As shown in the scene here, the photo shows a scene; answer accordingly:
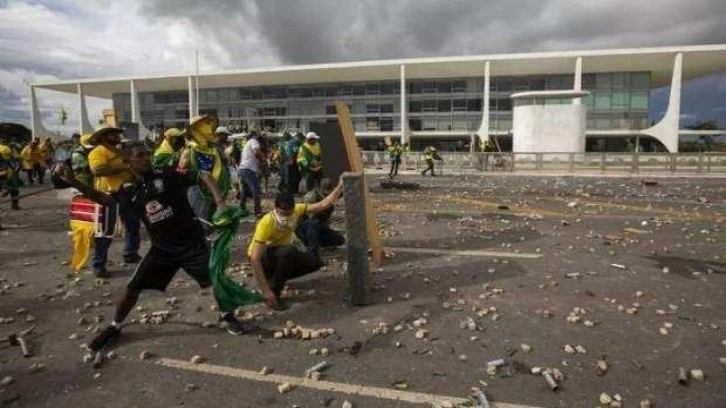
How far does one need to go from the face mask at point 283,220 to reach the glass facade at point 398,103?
5187cm

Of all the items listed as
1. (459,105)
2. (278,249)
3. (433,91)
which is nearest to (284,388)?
(278,249)

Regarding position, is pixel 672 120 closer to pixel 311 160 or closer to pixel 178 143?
pixel 311 160

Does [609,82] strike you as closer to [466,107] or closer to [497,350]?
[466,107]

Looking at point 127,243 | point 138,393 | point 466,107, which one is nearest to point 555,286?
point 138,393

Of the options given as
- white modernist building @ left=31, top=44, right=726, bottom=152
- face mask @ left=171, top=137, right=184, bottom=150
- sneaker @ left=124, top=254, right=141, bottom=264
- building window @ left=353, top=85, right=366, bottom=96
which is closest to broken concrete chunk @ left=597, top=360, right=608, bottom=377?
sneaker @ left=124, top=254, right=141, bottom=264

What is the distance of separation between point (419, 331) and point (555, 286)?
2180 millimetres

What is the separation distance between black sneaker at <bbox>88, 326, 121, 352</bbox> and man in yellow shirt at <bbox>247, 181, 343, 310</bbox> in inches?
54.8

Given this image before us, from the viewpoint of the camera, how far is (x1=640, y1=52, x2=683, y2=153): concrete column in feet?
165

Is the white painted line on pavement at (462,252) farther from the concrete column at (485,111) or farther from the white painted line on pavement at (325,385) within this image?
the concrete column at (485,111)

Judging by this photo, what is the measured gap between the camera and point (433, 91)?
2457 inches

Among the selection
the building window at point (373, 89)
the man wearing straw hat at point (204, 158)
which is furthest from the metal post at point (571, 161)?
the building window at point (373, 89)

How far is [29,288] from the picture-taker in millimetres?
6449

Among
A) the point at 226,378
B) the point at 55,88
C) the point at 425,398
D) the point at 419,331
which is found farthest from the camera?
the point at 55,88

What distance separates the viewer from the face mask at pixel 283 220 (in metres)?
5.55
